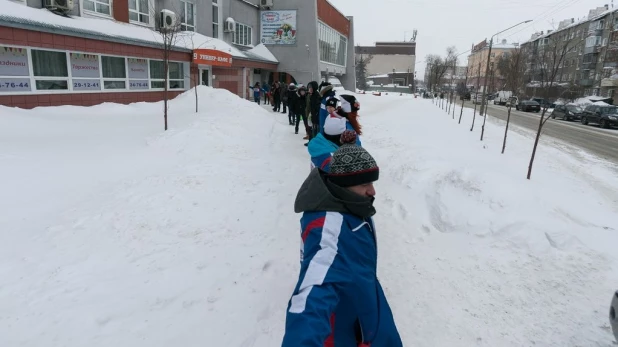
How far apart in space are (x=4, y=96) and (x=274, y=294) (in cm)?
1220

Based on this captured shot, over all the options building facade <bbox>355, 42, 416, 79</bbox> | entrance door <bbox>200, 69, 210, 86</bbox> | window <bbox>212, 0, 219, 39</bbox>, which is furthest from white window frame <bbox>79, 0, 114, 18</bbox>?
building facade <bbox>355, 42, 416, 79</bbox>

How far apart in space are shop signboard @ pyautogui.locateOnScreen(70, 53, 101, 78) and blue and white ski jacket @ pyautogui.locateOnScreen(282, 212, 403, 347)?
50.8 ft

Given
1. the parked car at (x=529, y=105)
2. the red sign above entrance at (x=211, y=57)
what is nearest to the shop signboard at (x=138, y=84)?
the red sign above entrance at (x=211, y=57)

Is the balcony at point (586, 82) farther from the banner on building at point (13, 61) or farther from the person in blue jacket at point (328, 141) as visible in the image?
the banner on building at point (13, 61)

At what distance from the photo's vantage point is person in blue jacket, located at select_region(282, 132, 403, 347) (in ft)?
4.76

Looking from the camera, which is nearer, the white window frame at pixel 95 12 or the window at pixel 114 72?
the white window frame at pixel 95 12

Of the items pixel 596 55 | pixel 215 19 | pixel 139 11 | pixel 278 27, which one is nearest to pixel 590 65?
pixel 596 55

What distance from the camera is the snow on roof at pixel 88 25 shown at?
11539mm

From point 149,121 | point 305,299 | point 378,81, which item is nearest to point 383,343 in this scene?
point 305,299

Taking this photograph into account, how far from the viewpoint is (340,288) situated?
1499 millimetres

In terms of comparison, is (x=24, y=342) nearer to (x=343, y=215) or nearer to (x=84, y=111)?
(x=343, y=215)

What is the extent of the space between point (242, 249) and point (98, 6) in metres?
15.6

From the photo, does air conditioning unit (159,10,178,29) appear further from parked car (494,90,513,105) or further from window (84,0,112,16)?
parked car (494,90,513,105)

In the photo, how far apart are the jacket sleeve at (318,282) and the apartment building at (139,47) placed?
13.4 meters
